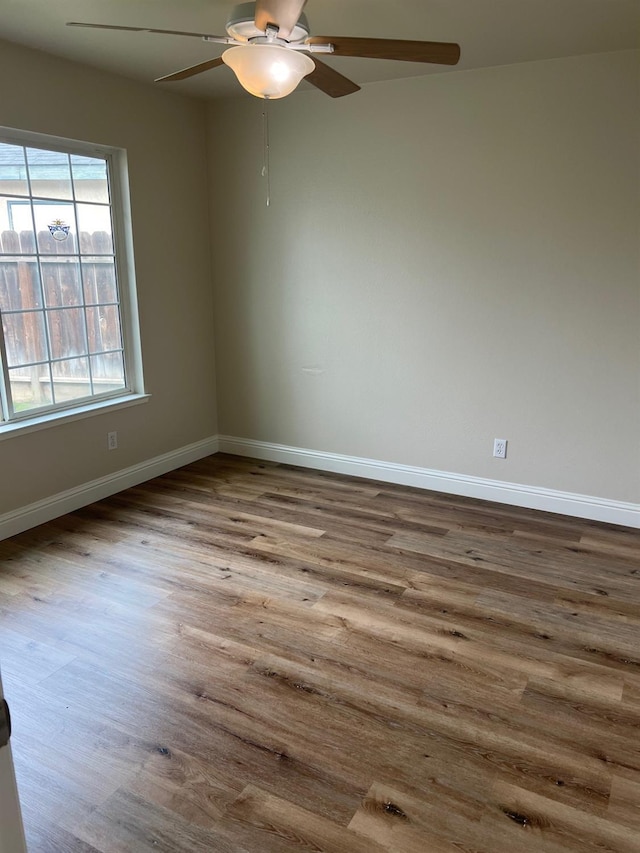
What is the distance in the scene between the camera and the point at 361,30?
2.92m

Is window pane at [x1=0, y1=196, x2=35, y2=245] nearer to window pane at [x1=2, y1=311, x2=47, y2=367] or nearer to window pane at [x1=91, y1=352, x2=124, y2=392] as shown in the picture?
window pane at [x1=2, y1=311, x2=47, y2=367]

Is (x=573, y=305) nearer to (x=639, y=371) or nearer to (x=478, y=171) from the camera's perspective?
(x=639, y=371)

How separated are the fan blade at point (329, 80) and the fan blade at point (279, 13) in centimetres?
34

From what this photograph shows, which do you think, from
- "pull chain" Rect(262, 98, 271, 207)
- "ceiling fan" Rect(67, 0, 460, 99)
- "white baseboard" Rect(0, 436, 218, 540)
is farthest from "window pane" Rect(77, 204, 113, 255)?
"ceiling fan" Rect(67, 0, 460, 99)

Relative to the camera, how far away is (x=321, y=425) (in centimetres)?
455

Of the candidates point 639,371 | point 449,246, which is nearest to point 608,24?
point 449,246

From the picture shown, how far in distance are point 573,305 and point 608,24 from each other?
4.41 feet

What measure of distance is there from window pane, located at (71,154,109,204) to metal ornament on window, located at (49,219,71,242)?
0.20 m

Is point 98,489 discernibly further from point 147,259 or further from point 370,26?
point 370,26

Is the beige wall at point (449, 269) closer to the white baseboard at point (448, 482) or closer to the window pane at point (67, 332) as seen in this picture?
the white baseboard at point (448, 482)

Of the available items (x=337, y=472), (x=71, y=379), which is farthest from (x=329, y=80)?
(x=337, y=472)

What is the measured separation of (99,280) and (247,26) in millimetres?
2166

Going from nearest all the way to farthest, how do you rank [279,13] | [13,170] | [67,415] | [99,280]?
[279,13], [13,170], [67,415], [99,280]

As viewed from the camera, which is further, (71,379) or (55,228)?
(71,379)
